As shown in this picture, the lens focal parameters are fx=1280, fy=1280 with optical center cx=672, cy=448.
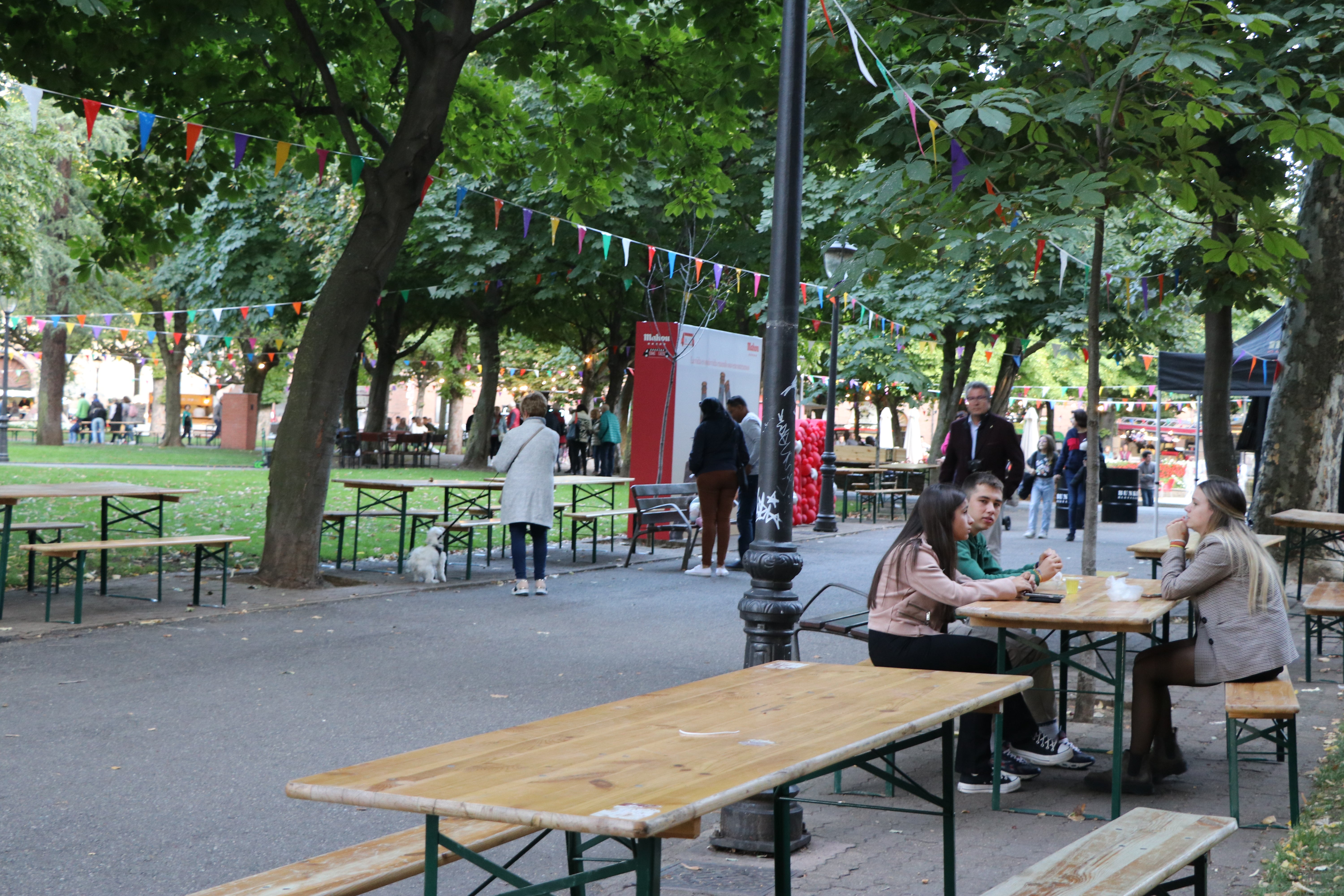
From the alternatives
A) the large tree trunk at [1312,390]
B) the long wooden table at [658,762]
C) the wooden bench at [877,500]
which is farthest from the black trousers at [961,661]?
the wooden bench at [877,500]

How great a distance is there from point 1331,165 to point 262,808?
7.14 m

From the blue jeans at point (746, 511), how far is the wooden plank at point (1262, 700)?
9.73 m

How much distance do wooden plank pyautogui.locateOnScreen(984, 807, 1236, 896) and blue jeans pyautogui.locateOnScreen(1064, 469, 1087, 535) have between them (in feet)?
58.9

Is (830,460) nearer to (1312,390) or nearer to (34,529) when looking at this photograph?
(1312,390)

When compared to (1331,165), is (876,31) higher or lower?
higher

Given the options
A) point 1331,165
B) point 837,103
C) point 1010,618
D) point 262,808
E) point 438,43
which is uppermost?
point 438,43

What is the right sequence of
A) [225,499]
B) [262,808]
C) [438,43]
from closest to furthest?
[262,808], [438,43], [225,499]

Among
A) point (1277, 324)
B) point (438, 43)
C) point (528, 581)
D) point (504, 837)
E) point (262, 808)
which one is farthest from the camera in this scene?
point (1277, 324)

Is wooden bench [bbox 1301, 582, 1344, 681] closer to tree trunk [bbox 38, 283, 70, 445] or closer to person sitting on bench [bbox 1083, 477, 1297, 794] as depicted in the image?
person sitting on bench [bbox 1083, 477, 1297, 794]

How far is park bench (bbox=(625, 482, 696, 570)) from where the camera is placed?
1512cm

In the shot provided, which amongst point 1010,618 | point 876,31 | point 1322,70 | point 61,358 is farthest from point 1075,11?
point 61,358

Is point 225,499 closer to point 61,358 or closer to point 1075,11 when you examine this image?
point 1075,11

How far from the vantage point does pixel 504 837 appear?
3.39 meters

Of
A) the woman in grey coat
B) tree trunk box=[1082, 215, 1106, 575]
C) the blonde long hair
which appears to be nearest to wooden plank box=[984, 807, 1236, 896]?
the blonde long hair
